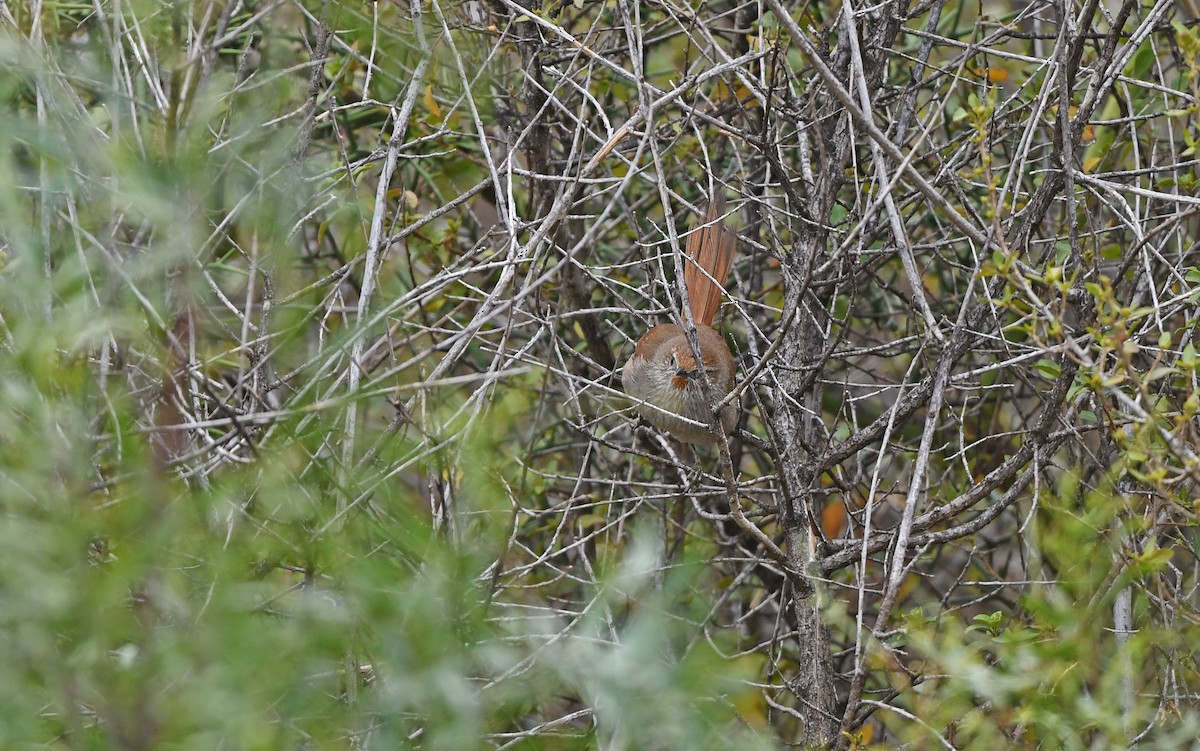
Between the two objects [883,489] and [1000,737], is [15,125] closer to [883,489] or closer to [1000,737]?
[1000,737]

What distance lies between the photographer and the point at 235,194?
3234 mm

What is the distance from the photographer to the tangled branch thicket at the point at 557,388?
164 centimetres

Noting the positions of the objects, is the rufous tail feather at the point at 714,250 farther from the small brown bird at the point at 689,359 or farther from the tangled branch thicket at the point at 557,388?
the tangled branch thicket at the point at 557,388

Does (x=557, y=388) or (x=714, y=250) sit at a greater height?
(x=714, y=250)

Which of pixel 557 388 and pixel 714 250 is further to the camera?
pixel 714 250

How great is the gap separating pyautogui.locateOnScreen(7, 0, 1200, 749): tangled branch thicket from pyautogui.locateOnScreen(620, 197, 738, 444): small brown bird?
0.50ft

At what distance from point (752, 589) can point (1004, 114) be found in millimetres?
2051

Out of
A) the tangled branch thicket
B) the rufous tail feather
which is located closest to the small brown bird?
the rufous tail feather

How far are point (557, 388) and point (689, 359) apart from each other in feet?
1.66

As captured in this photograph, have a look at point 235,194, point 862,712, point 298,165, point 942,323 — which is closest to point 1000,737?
point 862,712

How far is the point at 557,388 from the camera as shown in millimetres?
3904

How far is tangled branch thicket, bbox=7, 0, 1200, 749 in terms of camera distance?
164 centimetres

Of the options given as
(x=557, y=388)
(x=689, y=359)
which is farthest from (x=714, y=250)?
(x=557, y=388)

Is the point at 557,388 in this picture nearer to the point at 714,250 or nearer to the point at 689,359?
the point at 689,359
